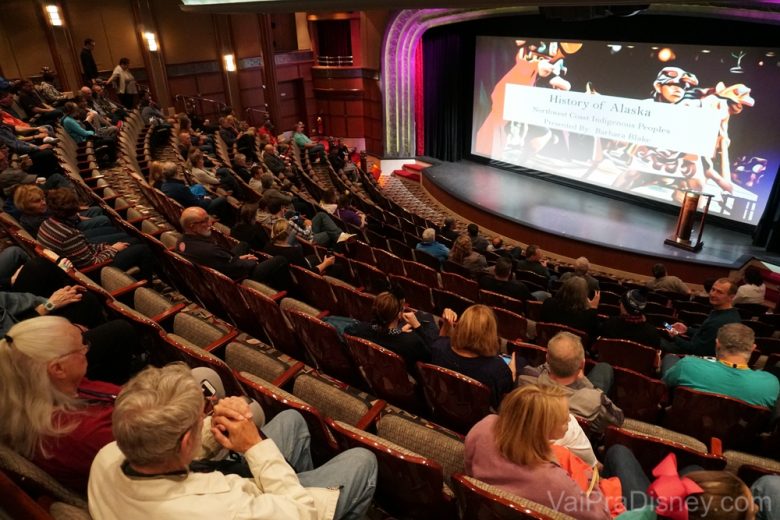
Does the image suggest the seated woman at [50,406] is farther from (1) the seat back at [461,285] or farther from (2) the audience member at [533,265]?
(2) the audience member at [533,265]

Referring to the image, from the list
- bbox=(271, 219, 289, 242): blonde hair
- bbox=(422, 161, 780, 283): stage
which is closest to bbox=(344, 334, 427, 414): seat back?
bbox=(271, 219, 289, 242): blonde hair

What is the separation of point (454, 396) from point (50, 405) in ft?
5.13

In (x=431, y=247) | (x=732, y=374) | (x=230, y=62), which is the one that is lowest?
(x=431, y=247)

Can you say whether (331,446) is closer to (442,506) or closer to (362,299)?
(442,506)

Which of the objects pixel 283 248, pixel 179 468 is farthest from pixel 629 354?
pixel 179 468

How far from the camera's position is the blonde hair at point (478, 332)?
7.52 feet

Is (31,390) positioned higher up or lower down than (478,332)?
higher up

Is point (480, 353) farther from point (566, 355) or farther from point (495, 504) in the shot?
point (495, 504)

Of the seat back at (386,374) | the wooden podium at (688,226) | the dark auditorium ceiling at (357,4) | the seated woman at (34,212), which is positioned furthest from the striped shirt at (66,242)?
the wooden podium at (688,226)

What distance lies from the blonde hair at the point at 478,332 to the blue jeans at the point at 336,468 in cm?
85

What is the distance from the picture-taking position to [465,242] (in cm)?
518

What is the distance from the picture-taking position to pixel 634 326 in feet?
11.1

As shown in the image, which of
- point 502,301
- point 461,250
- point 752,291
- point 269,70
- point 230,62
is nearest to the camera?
point 502,301

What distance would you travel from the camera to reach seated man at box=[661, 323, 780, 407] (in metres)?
2.43
